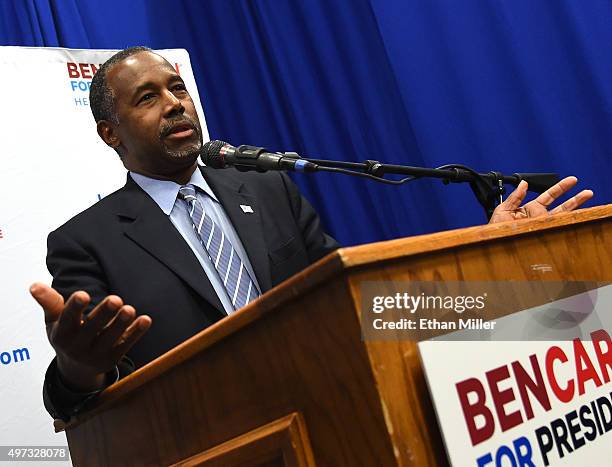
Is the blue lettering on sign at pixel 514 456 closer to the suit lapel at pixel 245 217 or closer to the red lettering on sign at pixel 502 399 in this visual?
the red lettering on sign at pixel 502 399

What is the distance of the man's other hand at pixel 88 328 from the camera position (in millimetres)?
1041

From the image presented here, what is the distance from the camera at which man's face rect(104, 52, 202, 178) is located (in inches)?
74.1

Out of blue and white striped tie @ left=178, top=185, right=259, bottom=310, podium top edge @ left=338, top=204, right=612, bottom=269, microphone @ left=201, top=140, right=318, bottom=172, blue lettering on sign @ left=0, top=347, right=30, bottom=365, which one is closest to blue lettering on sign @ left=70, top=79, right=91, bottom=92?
blue lettering on sign @ left=0, top=347, right=30, bottom=365

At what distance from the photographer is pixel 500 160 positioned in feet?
9.91

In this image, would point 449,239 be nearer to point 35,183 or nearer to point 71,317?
point 71,317

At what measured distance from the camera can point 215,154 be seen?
1449 millimetres

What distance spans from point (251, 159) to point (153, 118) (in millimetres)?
635

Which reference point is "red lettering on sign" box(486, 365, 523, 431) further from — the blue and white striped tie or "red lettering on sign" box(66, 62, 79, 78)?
"red lettering on sign" box(66, 62, 79, 78)

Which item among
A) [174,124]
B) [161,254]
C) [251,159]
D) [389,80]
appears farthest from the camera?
[389,80]

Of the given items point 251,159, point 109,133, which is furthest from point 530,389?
point 109,133

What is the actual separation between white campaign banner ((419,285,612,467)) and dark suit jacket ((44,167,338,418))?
83 cm

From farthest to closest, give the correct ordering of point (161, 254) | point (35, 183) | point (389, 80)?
point (389, 80), point (35, 183), point (161, 254)

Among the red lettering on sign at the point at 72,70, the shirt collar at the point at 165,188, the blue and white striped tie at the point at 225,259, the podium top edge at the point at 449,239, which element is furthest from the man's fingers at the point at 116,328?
the red lettering on sign at the point at 72,70

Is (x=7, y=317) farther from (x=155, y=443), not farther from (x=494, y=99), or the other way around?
(x=494, y=99)
